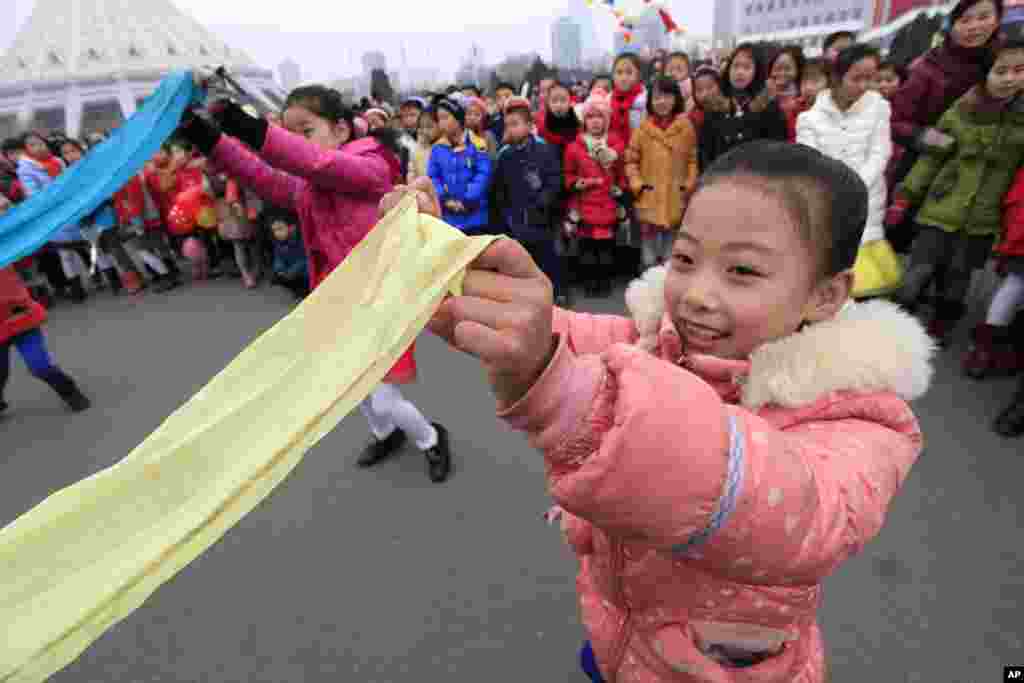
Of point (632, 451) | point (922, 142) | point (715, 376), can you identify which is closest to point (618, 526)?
point (632, 451)

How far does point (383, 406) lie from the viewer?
2.71 metres

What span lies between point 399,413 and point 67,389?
2.66 m

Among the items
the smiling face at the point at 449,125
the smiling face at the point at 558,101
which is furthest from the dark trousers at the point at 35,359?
the smiling face at the point at 558,101

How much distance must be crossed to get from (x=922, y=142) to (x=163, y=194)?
7035 mm

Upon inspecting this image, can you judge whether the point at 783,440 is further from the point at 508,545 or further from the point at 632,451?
the point at 508,545

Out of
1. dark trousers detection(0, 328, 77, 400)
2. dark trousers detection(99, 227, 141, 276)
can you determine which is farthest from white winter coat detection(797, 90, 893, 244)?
dark trousers detection(99, 227, 141, 276)

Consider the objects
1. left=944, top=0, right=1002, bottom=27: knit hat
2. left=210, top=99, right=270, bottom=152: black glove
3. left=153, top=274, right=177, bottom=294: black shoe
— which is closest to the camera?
left=210, top=99, right=270, bottom=152: black glove

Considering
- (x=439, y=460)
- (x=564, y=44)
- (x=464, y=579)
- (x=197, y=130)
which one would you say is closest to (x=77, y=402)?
(x=439, y=460)

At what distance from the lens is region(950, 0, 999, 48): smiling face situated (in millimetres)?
3199

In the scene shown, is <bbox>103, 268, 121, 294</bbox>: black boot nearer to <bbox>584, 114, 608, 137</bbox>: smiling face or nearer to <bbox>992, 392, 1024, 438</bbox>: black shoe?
<bbox>584, 114, 608, 137</bbox>: smiling face

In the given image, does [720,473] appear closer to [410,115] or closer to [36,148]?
[410,115]

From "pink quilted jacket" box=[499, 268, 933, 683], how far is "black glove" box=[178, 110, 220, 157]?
1.65 m

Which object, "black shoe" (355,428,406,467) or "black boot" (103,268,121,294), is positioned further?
"black boot" (103,268,121,294)

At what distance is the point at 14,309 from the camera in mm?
3506
